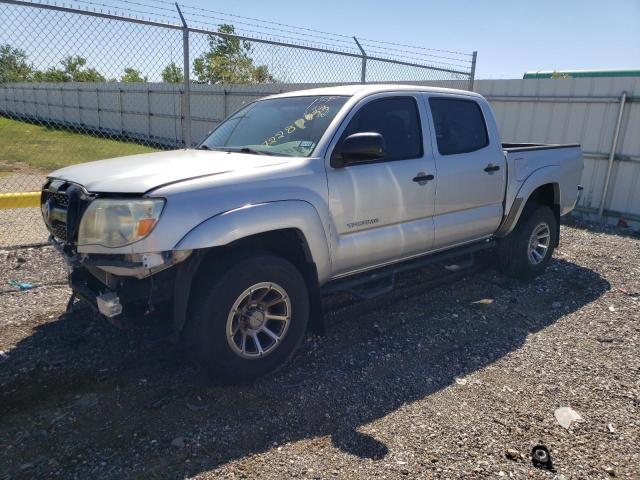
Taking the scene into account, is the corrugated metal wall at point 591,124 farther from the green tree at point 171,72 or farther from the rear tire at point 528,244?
the green tree at point 171,72

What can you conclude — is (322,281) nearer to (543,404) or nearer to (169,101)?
(543,404)

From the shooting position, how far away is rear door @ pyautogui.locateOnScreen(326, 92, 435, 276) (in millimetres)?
3775

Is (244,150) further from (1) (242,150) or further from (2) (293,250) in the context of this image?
(2) (293,250)

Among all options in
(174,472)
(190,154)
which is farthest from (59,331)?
(174,472)

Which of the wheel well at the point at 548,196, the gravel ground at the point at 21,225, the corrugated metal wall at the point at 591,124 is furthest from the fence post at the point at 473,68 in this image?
the gravel ground at the point at 21,225

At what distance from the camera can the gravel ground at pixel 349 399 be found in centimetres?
277

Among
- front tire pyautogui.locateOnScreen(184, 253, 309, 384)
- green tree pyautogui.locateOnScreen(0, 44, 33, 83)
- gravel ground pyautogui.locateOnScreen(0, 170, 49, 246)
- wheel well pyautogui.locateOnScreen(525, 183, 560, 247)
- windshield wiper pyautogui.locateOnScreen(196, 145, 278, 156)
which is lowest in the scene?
gravel ground pyautogui.locateOnScreen(0, 170, 49, 246)

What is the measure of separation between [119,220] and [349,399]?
6.15 ft

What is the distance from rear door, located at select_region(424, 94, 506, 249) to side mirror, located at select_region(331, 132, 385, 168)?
1066 millimetres

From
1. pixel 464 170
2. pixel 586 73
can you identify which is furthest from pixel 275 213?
pixel 586 73

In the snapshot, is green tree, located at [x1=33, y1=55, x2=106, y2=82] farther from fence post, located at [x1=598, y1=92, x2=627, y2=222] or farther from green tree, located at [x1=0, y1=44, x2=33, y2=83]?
fence post, located at [x1=598, y1=92, x2=627, y2=222]

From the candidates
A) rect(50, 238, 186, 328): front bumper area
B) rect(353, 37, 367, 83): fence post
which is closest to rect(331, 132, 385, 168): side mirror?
rect(50, 238, 186, 328): front bumper area

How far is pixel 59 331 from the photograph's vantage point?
4.18 m

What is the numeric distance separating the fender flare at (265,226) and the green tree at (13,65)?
4.89m
